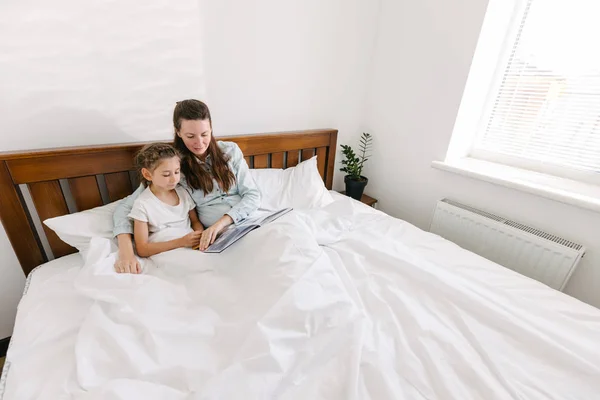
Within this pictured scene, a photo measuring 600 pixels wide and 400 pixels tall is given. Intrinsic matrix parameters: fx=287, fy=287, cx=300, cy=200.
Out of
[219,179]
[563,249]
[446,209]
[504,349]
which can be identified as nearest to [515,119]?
[446,209]

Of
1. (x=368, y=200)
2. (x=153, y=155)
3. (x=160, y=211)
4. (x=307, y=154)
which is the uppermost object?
(x=153, y=155)

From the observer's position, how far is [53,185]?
42.6 inches

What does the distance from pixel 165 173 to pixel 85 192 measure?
1.22 ft

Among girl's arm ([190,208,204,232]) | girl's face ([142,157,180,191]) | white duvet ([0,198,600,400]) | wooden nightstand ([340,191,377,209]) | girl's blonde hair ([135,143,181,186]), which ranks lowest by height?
wooden nightstand ([340,191,377,209])

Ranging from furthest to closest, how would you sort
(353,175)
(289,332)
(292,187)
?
(353,175), (292,187), (289,332)

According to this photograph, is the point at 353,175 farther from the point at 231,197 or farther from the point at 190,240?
the point at 190,240

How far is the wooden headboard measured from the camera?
101cm

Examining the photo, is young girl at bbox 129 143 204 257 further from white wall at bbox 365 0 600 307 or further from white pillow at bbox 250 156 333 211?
white wall at bbox 365 0 600 307

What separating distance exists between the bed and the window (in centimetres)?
80

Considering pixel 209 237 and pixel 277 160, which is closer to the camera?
pixel 209 237

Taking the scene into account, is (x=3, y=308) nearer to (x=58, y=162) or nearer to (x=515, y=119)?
(x=58, y=162)

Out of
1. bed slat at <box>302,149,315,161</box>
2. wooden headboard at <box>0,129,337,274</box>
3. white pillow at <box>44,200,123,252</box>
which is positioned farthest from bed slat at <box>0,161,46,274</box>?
bed slat at <box>302,149,315,161</box>

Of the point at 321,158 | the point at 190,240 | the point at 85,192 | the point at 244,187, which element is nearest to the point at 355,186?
the point at 321,158

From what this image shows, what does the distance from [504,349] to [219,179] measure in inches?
44.7
